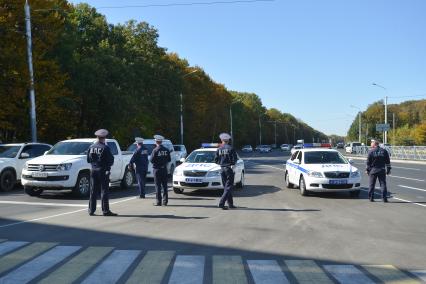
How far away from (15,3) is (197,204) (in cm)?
1900

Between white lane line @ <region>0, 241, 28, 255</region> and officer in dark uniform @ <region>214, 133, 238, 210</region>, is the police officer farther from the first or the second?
white lane line @ <region>0, 241, 28, 255</region>

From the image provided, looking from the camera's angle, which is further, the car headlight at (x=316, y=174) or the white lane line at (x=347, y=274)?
the car headlight at (x=316, y=174)

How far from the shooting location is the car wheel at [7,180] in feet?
60.6

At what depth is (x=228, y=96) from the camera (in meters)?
95.2

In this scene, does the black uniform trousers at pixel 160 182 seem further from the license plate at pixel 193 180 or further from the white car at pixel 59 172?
the white car at pixel 59 172

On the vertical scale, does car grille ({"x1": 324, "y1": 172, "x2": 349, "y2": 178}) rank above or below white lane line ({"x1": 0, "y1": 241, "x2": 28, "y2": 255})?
above

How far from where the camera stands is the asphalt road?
260 inches

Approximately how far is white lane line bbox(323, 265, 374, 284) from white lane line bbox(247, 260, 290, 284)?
65 cm

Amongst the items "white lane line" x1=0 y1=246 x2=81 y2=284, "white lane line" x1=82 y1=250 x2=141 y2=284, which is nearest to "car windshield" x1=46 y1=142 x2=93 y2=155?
"white lane line" x1=0 y1=246 x2=81 y2=284

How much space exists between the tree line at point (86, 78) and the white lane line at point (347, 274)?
75.4ft

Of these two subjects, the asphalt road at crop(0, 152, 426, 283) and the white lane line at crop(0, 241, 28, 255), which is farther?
the white lane line at crop(0, 241, 28, 255)

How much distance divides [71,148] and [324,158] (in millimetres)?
8204

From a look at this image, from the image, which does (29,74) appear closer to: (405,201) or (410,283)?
(405,201)

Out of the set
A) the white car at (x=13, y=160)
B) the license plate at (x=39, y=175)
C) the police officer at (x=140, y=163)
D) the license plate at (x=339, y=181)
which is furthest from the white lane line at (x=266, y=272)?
the white car at (x=13, y=160)
